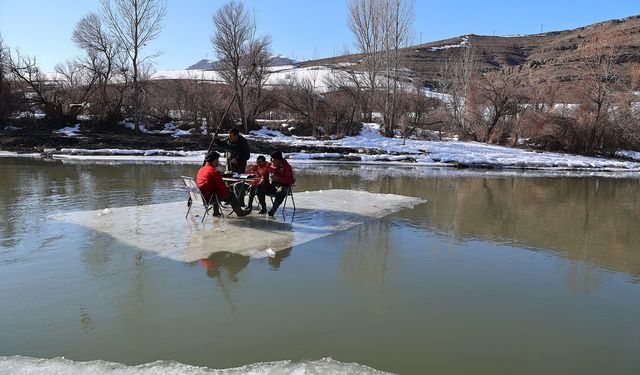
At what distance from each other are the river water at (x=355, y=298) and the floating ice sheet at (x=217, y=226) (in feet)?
0.96

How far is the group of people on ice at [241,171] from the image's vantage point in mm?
8320

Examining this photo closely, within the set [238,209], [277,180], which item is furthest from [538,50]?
[238,209]

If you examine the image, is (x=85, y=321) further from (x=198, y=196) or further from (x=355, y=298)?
(x=198, y=196)

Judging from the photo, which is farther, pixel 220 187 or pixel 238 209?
pixel 238 209

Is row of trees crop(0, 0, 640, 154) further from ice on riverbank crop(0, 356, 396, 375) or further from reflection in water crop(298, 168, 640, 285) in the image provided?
ice on riverbank crop(0, 356, 396, 375)

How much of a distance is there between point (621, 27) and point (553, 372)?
105 meters

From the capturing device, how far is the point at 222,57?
3641 centimetres

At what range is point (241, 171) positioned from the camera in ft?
33.8

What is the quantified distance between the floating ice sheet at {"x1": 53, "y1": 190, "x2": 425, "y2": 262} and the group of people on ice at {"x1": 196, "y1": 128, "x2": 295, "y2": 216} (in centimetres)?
35

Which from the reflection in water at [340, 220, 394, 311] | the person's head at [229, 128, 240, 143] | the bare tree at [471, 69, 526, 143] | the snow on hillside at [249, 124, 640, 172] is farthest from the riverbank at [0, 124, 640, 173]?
the reflection in water at [340, 220, 394, 311]

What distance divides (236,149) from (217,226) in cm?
204

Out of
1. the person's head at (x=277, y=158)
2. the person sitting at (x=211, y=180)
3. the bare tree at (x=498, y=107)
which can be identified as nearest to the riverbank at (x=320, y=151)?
the bare tree at (x=498, y=107)

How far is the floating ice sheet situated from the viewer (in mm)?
7188

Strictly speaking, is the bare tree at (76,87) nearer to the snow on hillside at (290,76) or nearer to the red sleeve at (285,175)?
the snow on hillside at (290,76)
